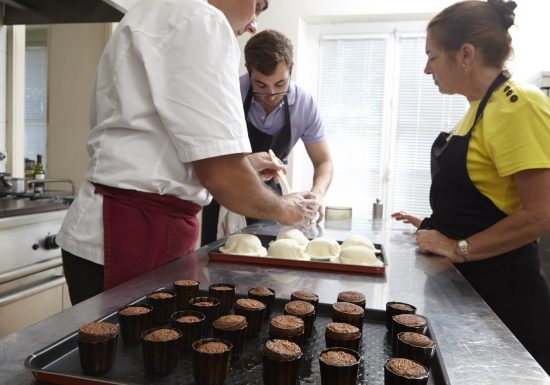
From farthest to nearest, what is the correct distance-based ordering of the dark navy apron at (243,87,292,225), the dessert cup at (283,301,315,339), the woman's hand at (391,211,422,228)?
1. the dark navy apron at (243,87,292,225)
2. the woman's hand at (391,211,422,228)
3. the dessert cup at (283,301,315,339)

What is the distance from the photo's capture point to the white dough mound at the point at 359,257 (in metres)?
1.32

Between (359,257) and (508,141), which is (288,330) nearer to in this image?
(359,257)

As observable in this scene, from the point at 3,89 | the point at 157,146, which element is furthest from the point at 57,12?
the point at 157,146

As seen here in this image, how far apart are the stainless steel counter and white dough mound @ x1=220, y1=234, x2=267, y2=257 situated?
60 mm

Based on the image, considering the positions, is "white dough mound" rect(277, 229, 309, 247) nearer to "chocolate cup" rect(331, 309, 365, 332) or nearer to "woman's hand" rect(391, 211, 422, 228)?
"woman's hand" rect(391, 211, 422, 228)

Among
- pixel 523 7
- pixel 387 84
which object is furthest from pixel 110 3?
pixel 523 7

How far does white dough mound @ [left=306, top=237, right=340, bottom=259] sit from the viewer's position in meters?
1.43

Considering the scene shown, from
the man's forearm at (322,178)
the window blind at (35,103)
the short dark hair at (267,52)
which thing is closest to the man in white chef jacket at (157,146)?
the short dark hair at (267,52)

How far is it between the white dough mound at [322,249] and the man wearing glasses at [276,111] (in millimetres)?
516

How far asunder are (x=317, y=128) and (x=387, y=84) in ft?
4.46

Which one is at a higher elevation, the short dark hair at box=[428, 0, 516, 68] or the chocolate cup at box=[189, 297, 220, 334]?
the short dark hair at box=[428, 0, 516, 68]

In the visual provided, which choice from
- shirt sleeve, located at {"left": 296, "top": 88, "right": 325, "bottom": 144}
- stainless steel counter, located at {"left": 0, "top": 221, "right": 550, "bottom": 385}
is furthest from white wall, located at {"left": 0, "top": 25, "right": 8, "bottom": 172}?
stainless steel counter, located at {"left": 0, "top": 221, "right": 550, "bottom": 385}

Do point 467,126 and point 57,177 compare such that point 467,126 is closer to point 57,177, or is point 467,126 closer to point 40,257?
point 40,257

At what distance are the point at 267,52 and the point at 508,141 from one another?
1042 millimetres
